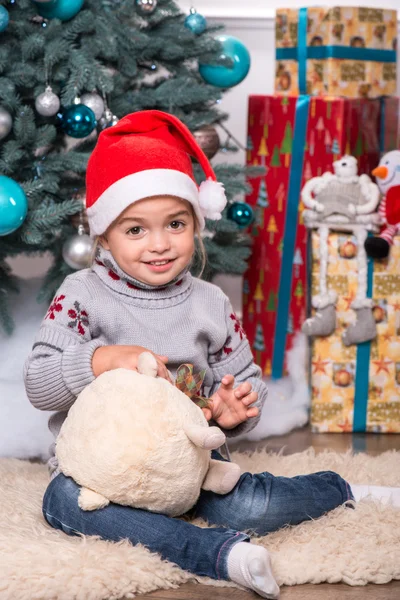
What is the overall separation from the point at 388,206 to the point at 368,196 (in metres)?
0.05

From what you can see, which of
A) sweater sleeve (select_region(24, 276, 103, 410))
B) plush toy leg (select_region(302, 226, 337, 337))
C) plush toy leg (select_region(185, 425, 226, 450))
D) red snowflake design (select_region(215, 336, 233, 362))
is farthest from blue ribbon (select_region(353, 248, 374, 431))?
plush toy leg (select_region(185, 425, 226, 450))

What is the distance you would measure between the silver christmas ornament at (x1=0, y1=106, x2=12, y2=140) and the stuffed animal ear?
2.49 ft

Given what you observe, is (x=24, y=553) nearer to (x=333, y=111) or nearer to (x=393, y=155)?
(x=393, y=155)

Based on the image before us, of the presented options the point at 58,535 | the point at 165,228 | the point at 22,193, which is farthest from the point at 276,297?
the point at 58,535

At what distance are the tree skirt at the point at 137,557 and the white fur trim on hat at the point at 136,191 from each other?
1.51ft

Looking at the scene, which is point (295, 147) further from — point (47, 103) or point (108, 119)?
point (47, 103)

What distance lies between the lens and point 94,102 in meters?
1.85

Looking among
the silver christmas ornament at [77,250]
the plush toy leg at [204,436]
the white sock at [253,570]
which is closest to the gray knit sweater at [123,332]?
the plush toy leg at [204,436]

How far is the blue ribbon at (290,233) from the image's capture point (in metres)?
2.23

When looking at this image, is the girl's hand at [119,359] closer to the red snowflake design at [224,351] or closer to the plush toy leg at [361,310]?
the red snowflake design at [224,351]

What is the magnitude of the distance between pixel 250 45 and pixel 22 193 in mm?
1416

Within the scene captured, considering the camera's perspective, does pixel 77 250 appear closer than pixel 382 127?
Yes

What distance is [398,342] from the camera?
198 centimetres

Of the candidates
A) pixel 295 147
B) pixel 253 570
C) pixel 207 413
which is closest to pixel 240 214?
pixel 295 147
